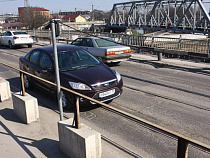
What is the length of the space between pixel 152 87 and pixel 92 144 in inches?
213

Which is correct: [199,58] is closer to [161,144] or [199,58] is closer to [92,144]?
[161,144]

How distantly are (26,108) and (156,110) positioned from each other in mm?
3251

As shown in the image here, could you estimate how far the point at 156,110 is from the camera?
263 inches

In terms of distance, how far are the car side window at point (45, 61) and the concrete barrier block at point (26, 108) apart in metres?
1.68

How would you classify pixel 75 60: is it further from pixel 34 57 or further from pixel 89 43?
pixel 89 43

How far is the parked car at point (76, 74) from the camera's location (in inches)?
253

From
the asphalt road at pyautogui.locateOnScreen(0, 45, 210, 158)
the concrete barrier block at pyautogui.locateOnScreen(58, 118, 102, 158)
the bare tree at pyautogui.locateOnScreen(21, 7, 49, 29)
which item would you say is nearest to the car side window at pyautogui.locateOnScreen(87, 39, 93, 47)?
the asphalt road at pyautogui.locateOnScreen(0, 45, 210, 158)

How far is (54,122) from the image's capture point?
5945 mm

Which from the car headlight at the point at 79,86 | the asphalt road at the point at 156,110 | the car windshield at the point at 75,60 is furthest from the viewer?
the car windshield at the point at 75,60

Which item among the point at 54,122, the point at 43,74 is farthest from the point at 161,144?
the point at 43,74

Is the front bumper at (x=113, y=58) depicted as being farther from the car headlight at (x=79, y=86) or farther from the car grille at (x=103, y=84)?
the car headlight at (x=79, y=86)

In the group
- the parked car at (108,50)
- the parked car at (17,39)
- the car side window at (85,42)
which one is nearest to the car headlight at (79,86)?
the parked car at (108,50)

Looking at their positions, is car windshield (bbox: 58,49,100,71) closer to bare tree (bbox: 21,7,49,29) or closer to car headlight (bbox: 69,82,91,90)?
car headlight (bbox: 69,82,91,90)

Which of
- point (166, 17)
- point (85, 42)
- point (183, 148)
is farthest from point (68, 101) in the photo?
point (166, 17)
